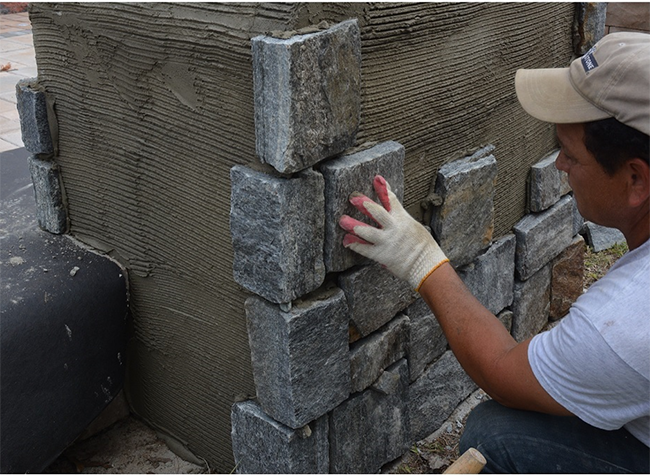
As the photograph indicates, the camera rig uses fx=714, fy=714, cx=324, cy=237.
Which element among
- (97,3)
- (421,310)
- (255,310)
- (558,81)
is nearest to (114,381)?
(255,310)

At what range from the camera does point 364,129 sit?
215 centimetres

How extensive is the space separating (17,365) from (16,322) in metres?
0.14

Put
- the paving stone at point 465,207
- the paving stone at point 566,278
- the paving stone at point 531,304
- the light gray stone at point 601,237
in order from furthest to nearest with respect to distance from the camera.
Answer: the light gray stone at point 601,237
the paving stone at point 566,278
the paving stone at point 531,304
the paving stone at point 465,207

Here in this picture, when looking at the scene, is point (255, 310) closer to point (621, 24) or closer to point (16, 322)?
point (16, 322)

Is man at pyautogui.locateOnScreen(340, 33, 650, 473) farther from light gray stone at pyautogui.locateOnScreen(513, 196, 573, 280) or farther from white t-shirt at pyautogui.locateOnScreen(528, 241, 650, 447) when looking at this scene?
light gray stone at pyautogui.locateOnScreen(513, 196, 573, 280)

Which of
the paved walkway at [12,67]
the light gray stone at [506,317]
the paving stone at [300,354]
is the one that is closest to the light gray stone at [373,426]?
the paving stone at [300,354]

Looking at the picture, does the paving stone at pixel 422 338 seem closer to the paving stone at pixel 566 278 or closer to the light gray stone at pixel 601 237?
the paving stone at pixel 566 278

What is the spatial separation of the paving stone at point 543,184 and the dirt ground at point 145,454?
102 cm

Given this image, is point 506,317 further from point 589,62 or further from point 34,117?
point 34,117

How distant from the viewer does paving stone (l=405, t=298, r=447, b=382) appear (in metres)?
2.66

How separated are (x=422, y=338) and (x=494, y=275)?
0.53m

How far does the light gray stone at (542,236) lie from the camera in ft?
10.5

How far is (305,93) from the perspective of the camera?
1.83 metres

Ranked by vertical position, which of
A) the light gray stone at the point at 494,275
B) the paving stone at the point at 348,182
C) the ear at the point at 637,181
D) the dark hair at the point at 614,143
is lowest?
the light gray stone at the point at 494,275
